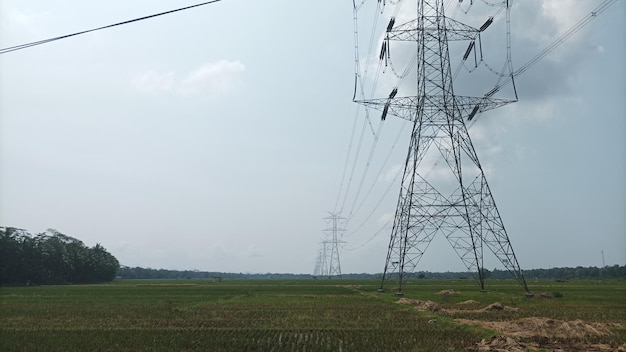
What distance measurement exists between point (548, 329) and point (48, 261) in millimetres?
122251

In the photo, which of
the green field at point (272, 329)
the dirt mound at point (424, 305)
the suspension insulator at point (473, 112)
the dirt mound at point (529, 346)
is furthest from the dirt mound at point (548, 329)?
the suspension insulator at point (473, 112)

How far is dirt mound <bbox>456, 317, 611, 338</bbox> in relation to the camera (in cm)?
2269

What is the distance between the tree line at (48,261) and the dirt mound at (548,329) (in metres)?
105

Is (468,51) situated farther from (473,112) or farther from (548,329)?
(548,329)

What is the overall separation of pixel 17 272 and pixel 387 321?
106 meters

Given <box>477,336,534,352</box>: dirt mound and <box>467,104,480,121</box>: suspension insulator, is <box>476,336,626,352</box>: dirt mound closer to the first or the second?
<box>477,336,534,352</box>: dirt mound

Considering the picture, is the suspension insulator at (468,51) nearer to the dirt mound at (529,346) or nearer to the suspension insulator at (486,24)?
the suspension insulator at (486,24)

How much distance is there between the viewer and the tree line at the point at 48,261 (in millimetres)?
105375

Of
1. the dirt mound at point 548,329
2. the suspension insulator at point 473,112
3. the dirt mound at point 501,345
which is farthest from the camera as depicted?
the suspension insulator at point 473,112

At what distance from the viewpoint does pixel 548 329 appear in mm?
23797

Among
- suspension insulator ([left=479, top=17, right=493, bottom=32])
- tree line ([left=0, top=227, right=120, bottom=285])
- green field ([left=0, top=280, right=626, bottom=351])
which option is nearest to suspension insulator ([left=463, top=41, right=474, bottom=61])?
suspension insulator ([left=479, top=17, right=493, bottom=32])

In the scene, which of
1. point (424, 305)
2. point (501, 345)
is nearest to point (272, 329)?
point (501, 345)

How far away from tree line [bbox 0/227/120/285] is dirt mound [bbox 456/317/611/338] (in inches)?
4122

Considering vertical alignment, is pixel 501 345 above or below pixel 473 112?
below
